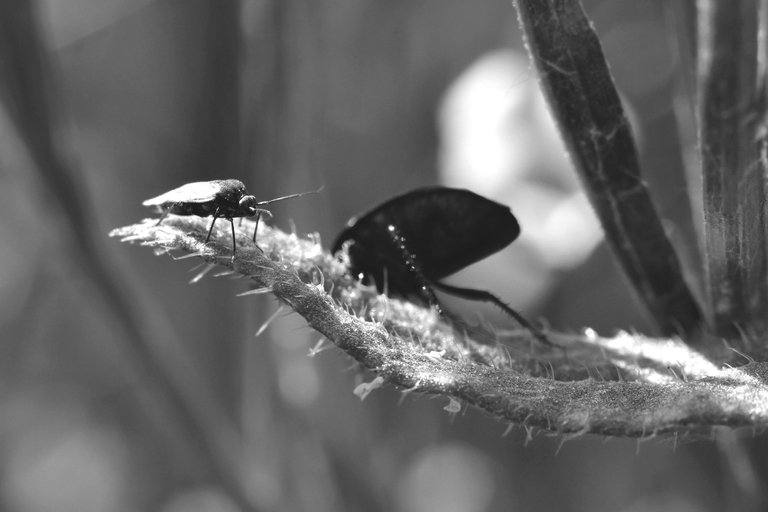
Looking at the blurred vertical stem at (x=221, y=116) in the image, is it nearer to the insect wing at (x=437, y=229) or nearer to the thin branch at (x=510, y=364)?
the insect wing at (x=437, y=229)

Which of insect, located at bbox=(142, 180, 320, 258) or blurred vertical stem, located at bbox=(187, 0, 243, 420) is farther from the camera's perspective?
blurred vertical stem, located at bbox=(187, 0, 243, 420)

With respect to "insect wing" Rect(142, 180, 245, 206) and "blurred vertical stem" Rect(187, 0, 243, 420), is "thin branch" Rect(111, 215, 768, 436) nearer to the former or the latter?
"insect wing" Rect(142, 180, 245, 206)

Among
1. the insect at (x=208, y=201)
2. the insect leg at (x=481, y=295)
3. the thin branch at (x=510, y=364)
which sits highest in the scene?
the insect at (x=208, y=201)

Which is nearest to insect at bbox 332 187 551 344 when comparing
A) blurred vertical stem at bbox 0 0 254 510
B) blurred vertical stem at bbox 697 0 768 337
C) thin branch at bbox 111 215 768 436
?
thin branch at bbox 111 215 768 436

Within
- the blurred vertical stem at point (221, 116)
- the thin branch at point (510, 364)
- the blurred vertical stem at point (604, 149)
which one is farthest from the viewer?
the blurred vertical stem at point (221, 116)

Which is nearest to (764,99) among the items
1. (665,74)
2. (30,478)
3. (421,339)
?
(421,339)

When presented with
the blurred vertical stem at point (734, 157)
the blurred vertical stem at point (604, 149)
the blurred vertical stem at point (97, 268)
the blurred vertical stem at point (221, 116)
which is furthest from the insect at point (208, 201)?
the blurred vertical stem at point (734, 157)
